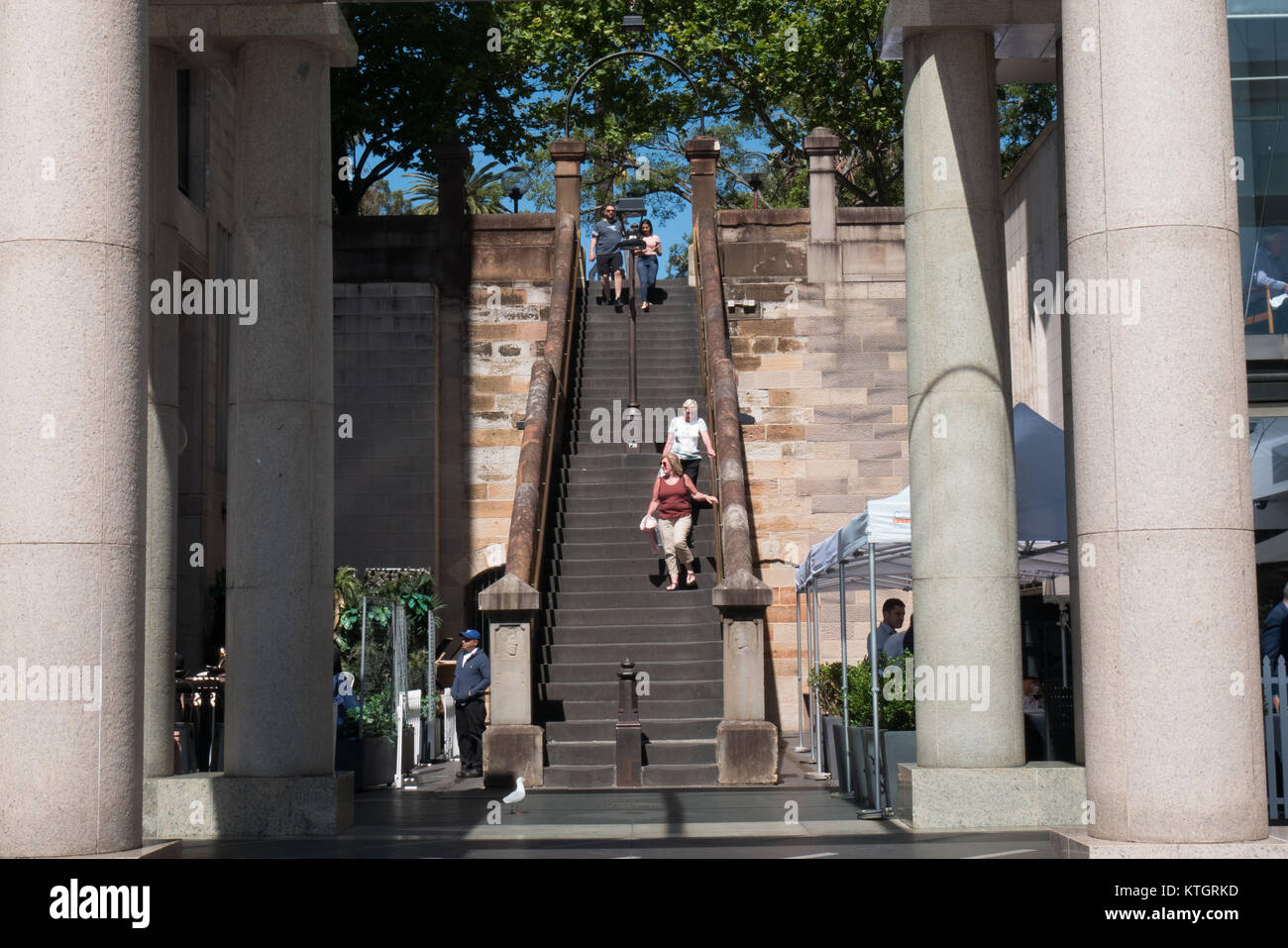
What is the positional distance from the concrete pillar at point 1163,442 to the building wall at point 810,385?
16.0 metres

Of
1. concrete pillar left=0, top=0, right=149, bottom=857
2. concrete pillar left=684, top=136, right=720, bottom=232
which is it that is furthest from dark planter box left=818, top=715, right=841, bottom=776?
concrete pillar left=684, top=136, right=720, bottom=232

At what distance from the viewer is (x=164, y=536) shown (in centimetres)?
1240

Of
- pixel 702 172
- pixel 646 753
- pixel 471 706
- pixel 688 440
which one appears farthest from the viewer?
pixel 702 172

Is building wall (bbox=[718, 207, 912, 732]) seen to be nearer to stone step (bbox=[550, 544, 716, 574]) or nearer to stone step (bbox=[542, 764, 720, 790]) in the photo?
stone step (bbox=[550, 544, 716, 574])

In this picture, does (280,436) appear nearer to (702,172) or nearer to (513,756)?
(513,756)

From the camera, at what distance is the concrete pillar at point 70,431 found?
7355 millimetres

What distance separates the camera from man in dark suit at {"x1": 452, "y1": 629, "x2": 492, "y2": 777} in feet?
59.9

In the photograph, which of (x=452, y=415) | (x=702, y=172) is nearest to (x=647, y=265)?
(x=702, y=172)

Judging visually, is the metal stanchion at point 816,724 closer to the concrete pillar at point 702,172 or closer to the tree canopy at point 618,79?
the concrete pillar at point 702,172

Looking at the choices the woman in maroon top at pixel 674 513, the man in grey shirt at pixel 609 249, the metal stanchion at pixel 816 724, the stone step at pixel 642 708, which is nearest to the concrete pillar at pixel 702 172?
the man in grey shirt at pixel 609 249

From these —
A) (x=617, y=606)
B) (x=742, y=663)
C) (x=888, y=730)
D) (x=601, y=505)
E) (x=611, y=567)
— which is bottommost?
(x=888, y=730)

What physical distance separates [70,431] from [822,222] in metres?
19.2

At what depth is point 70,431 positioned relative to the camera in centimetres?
751

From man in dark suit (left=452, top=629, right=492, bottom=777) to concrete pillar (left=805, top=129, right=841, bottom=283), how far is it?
391 inches
